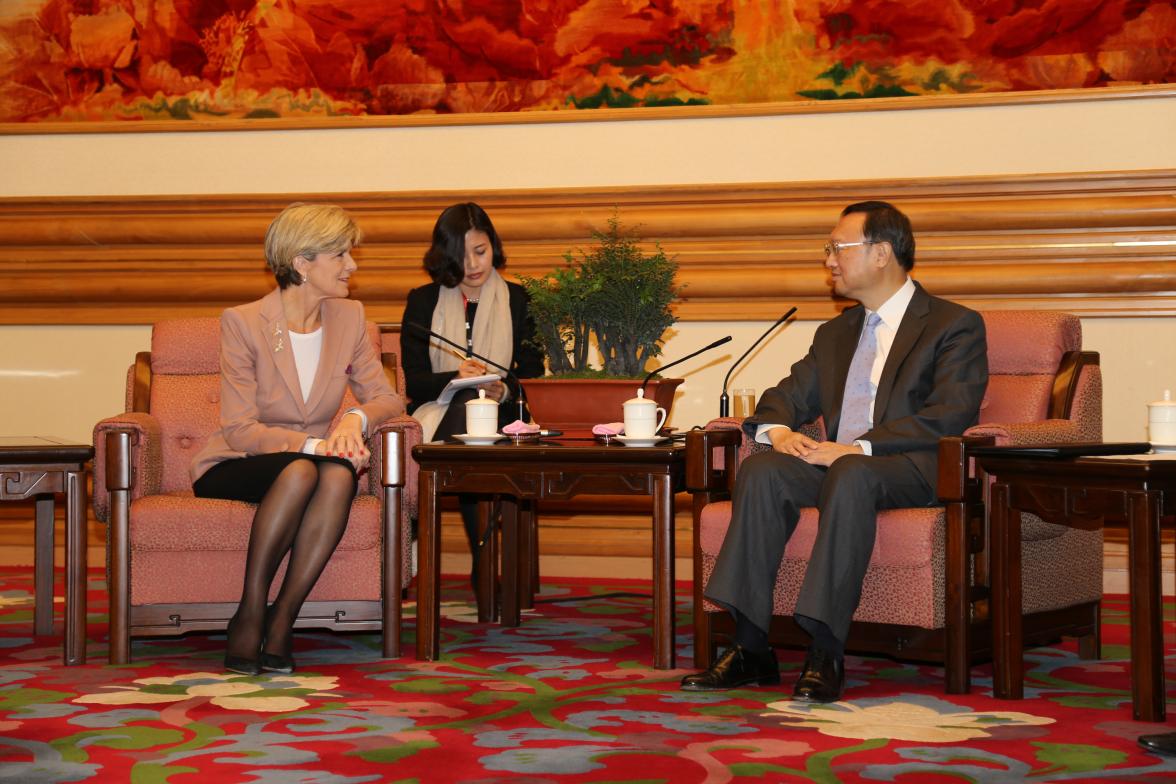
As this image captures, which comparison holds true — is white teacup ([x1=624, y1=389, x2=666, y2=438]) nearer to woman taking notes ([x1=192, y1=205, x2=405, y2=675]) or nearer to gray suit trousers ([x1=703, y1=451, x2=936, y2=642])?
gray suit trousers ([x1=703, y1=451, x2=936, y2=642])

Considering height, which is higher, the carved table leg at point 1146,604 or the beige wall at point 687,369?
the beige wall at point 687,369

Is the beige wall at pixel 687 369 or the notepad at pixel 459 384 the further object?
the beige wall at pixel 687 369

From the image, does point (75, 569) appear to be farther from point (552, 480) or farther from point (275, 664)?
point (552, 480)

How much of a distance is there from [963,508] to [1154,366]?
2.26 metres

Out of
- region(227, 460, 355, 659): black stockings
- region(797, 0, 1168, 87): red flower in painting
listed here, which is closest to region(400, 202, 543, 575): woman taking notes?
region(227, 460, 355, 659): black stockings

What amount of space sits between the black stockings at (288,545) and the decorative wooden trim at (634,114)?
2479 mm

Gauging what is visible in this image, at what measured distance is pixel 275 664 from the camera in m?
3.83

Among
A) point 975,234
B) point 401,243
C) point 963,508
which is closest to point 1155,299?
point 975,234

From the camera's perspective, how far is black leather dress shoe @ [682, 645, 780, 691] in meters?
3.55

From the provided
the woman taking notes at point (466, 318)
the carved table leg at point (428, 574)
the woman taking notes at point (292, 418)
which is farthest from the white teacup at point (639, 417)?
the woman taking notes at point (466, 318)

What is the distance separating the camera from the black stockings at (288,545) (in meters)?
3.88

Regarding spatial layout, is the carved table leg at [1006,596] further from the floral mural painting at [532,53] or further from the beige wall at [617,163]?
the floral mural painting at [532,53]

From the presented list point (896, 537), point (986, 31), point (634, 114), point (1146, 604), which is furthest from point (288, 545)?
point (986, 31)

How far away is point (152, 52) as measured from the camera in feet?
20.9
